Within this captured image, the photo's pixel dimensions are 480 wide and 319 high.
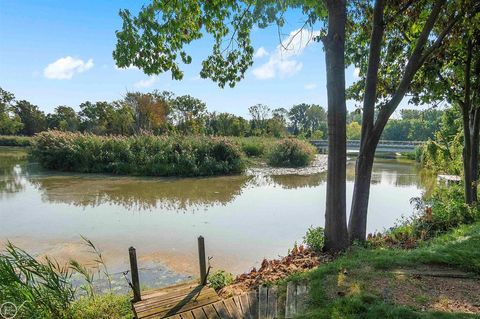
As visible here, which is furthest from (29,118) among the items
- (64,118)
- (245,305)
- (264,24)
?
(245,305)

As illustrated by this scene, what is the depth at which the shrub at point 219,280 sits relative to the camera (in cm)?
381

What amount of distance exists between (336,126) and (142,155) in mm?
12132

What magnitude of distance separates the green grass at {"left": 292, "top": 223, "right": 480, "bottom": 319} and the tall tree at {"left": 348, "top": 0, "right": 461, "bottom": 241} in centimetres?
99

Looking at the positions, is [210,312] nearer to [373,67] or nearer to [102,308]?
[102,308]

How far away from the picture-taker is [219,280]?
394 centimetres

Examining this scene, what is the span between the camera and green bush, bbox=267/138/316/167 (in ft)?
60.7

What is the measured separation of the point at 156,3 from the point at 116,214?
5539 millimetres

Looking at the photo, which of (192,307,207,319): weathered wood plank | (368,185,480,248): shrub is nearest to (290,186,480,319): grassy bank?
(368,185,480,248): shrub

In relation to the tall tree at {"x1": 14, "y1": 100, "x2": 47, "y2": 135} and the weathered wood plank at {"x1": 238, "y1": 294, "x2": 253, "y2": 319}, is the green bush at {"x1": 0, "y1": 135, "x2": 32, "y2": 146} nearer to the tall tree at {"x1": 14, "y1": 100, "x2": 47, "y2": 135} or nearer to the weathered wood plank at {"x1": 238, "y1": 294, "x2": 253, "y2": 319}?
the tall tree at {"x1": 14, "y1": 100, "x2": 47, "y2": 135}

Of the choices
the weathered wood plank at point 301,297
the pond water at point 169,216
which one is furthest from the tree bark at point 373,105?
the weathered wood plank at point 301,297

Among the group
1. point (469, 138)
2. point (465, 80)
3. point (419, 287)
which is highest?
point (465, 80)

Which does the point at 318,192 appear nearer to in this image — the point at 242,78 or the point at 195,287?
the point at 242,78

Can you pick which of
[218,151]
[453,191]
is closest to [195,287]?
[453,191]

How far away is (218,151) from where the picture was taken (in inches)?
605
